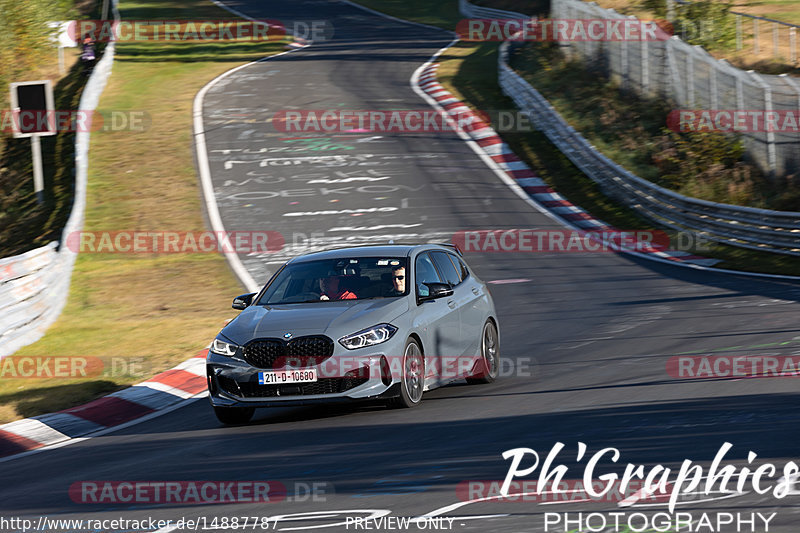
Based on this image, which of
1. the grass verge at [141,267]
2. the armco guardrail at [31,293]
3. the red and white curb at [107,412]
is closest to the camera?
the red and white curb at [107,412]

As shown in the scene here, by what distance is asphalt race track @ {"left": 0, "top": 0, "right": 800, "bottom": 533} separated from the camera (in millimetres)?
6812

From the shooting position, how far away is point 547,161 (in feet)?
93.6

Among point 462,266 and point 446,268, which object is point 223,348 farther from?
point 462,266

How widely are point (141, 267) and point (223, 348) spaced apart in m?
11.3

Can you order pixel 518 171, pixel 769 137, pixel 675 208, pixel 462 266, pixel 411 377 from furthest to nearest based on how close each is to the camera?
pixel 518 171, pixel 769 137, pixel 675 208, pixel 462 266, pixel 411 377

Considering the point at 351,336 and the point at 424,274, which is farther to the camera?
the point at 424,274

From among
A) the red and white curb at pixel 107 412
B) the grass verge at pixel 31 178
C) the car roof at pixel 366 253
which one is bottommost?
the grass verge at pixel 31 178

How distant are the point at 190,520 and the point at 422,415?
3.44 m

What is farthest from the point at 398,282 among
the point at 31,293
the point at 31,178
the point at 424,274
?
the point at 31,178

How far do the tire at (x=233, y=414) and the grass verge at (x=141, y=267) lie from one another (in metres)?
2.38

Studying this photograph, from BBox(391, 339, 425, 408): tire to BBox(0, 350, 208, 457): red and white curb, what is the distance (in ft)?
9.59

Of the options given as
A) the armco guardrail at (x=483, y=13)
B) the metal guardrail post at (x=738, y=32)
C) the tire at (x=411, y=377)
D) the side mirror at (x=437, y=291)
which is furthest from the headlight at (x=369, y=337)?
the armco guardrail at (x=483, y=13)

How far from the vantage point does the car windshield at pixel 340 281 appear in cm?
1080

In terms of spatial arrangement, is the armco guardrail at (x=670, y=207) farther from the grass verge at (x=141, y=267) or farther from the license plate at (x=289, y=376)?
the license plate at (x=289, y=376)
